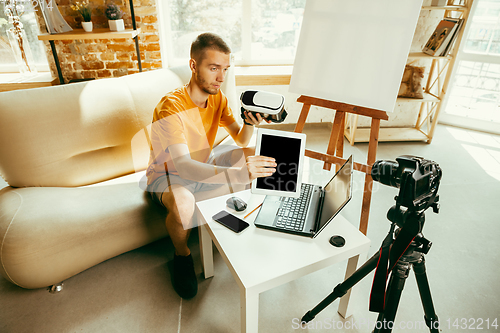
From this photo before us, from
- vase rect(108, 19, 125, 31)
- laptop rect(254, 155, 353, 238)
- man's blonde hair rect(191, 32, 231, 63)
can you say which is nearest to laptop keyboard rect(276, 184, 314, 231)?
laptop rect(254, 155, 353, 238)

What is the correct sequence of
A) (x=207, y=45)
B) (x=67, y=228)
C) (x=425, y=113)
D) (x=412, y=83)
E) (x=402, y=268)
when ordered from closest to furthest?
(x=402, y=268) < (x=67, y=228) < (x=207, y=45) < (x=412, y=83) < (x=425, y=113)

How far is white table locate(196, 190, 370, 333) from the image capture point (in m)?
0.90

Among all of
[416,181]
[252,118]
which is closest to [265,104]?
[252,118]

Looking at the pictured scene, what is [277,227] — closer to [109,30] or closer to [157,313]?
[157,313]

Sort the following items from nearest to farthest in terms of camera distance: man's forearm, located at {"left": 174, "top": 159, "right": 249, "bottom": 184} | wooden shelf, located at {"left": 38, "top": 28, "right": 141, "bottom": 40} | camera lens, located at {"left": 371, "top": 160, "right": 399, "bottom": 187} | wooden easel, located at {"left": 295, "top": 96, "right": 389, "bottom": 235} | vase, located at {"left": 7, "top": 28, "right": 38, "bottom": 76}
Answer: camera lens, located at {"left": 371, "top": 160, "right": 399, "bottom": 187}
man's forearm, located at {"left": 174, "top": 159, "right": 249, "bottom": 184}
wooden easel, located at {"left": 295, "top": 96, "right": 389, "bottom": 235}
wooden shelf, located at {"left": 38, "top": 28, "right": 141, "bottom": 40}
vase, located at {"left": 7, "top": 28, "right": 38, "bottom": 76}

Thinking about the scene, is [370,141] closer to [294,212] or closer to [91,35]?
[294,212]

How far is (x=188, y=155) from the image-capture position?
1.28 meters

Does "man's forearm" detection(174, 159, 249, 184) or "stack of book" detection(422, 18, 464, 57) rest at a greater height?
"stack of book" detection(422, 18, 464, 57)

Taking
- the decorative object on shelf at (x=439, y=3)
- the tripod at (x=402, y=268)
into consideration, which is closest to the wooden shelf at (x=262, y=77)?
the decorative object on shelf at (x=439, y=3)

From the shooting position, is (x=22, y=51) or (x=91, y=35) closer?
(x=91, y=35)

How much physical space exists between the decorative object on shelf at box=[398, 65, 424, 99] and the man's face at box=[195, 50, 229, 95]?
2.02 meters

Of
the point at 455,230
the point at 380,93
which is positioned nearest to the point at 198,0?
the point at 380,93

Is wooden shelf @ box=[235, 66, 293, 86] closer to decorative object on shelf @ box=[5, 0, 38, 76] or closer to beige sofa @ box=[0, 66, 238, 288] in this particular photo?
beige sofa @ box=[0, 66, 238, 288]

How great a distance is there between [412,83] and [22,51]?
11.8 ft
